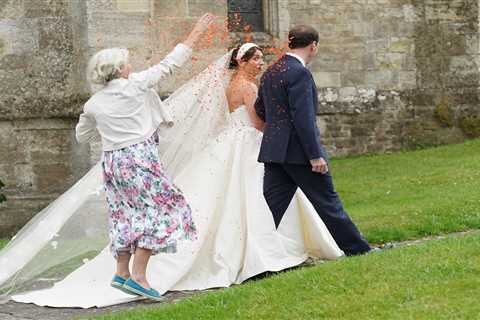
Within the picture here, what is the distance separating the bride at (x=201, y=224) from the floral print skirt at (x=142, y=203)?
0.51 m

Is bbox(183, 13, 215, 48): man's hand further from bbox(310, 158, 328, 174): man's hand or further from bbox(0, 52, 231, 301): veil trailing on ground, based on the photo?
bbox(310, 158, 328, 174): man's hand

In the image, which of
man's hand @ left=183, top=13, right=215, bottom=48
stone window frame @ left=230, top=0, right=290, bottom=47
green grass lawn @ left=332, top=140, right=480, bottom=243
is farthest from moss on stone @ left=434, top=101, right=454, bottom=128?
man's hand @ left=183, top=13, right=215, bottom=48

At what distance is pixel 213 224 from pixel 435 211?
282 centimetres

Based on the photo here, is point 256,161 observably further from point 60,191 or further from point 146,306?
point 60,191

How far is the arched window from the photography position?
1454 centimetres

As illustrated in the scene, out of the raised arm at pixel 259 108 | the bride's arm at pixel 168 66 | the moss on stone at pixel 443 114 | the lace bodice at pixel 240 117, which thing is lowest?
the moss on stone at pixel 443 114

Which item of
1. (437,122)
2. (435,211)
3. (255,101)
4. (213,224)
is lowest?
(437,122)

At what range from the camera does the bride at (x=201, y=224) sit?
664cm

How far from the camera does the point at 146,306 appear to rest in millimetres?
6090

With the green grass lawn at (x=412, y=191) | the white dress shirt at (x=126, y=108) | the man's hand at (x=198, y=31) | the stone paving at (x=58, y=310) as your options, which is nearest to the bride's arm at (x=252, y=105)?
the man's hand at (x=198, y=31)

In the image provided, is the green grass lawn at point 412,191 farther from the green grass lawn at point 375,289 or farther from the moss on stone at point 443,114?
the moss on stone at point 443,114

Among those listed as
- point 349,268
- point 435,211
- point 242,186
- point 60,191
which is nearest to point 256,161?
point 242,186

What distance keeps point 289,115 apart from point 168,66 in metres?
1.00

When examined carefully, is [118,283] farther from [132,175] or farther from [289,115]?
[289,115]
